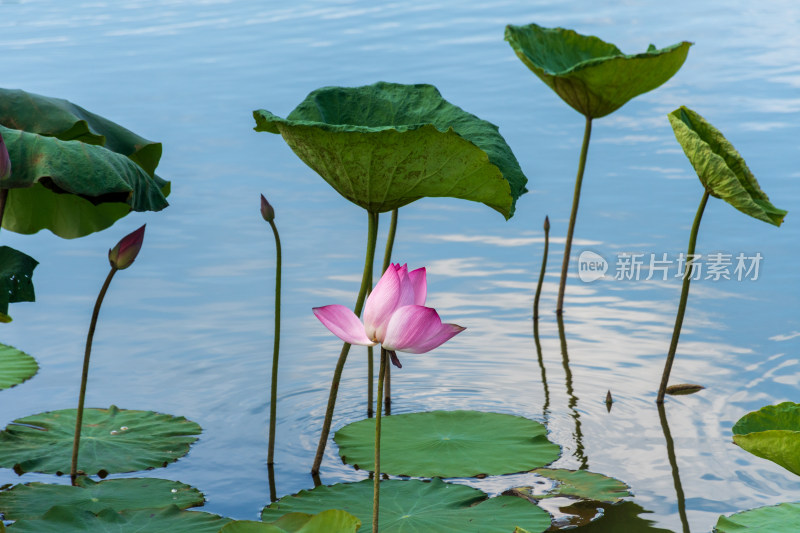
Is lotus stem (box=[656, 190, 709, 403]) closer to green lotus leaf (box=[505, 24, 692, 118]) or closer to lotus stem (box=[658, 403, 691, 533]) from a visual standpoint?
lotus stem (box=[658, 403, 691, 533])

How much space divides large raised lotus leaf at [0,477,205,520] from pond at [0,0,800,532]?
0.49 feet

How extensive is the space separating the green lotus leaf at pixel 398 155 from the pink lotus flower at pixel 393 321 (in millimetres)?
657

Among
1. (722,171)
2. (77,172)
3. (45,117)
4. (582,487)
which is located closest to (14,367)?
(45,117)

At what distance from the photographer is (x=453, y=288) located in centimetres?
427

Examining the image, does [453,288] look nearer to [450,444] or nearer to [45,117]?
[450,444]

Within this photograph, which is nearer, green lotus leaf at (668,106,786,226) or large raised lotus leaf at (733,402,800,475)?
large raised lotus leaf at (733,402,800,475)

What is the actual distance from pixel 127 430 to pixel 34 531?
78 cm

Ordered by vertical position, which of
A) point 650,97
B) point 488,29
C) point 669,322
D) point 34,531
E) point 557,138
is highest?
point 488,29

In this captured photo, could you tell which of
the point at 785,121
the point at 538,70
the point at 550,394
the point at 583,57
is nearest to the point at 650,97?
the point at 785,121

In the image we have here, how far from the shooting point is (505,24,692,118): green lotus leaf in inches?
146

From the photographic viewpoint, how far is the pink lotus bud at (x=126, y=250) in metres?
2.40

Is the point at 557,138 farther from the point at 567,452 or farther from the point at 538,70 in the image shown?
the point at 567,452

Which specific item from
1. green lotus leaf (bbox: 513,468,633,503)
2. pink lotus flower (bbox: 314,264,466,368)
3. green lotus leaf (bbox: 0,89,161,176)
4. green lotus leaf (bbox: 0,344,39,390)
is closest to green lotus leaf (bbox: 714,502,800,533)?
green lotus leaf (bbox: 513,468,633,503)

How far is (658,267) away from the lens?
4.46 meters
